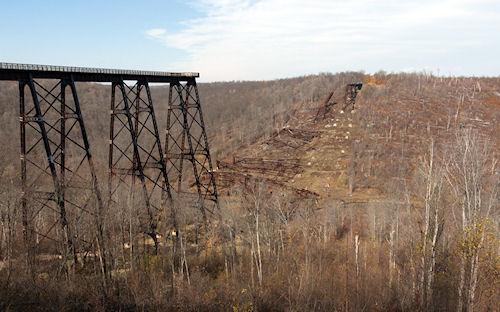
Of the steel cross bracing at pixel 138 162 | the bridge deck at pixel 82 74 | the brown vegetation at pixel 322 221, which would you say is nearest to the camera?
the bridge deck at pixel 82 74

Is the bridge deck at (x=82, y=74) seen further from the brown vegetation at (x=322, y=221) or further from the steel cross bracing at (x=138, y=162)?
the brown vegetation at (x=322, y=221)

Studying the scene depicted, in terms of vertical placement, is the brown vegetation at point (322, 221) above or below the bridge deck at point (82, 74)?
below

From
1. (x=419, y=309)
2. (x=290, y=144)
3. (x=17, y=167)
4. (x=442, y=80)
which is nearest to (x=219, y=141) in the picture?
(x=290, y=144)

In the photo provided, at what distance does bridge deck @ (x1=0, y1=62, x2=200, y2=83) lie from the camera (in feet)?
40.5

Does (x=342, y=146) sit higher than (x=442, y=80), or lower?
lower

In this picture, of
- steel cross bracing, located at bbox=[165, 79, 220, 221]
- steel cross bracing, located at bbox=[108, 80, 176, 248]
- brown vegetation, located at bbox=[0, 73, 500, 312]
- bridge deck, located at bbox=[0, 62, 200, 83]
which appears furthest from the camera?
steel cross bracing, located at bbox=[165, 79, 220, 221]

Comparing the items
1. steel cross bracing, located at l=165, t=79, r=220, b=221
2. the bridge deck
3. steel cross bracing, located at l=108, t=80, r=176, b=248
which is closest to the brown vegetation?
steel cross bracing, located at l=108, t=80, r=176, b=248

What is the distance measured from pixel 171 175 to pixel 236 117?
25703 millimetres

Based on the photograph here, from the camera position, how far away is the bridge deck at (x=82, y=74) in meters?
12.4

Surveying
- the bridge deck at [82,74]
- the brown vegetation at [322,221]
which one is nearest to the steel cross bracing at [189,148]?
the bridge deck at [82,74]

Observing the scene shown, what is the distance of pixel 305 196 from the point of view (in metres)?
35.8

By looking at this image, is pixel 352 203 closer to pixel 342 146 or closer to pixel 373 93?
pixel 342 146

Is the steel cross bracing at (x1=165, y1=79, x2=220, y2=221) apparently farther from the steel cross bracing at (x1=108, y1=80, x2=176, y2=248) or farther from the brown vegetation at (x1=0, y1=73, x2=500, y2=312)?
the brown vegetation at (x1=0, y1=73, x2=500, y2=312)

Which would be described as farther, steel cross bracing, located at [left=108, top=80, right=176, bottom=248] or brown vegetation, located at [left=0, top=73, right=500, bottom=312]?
steel cross bracing, located at [left=108, top=80, right=176, bottom=248]
